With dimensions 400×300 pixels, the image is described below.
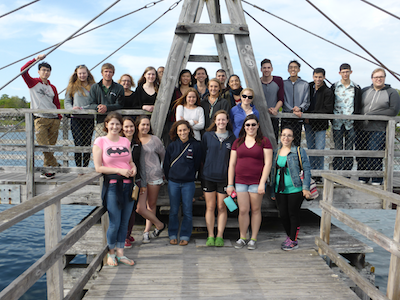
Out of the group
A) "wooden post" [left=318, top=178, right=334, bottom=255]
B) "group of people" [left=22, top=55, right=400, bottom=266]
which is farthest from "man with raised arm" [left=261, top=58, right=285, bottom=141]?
"wooden post" [left=318, top=178, right=334, bottom=255]

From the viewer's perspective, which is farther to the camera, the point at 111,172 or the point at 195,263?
the point at 195,263

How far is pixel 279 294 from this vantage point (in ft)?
10.3

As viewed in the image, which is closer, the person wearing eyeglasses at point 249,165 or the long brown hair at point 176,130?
the person wearing eyeglasses at point 249,165

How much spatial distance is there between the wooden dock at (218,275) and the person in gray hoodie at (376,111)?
6.92ft

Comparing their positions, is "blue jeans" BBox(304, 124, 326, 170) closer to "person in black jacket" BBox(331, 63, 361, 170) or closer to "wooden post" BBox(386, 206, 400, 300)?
"person in black jacket" BBox(331, 63, 361, 170)

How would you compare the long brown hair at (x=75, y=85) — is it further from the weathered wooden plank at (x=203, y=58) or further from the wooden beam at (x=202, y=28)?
the weathered wooden plank at (x=203, y=58)

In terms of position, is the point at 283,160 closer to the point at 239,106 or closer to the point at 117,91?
the point at 239,106

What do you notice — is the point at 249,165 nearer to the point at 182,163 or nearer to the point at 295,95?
the point at 182,163

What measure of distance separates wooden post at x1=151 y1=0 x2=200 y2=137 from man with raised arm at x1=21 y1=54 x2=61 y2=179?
1942 millimetres

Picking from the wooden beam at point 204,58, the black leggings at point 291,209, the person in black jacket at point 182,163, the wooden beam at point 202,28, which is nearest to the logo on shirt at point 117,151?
the person in black jacket at point 182,163

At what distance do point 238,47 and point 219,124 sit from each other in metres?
1.71

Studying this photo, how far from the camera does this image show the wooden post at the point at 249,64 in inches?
202

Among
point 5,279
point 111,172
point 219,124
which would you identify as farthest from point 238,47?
point 5,279

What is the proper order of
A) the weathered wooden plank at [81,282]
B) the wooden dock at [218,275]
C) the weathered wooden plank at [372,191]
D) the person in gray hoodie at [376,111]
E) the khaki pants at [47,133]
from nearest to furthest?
the weathered wooden plank at [372,191], the weathered wooden plank at [81,282], the wooden dock at [218,275], the person in gray hoodie at [376,111], the khaki pants at [47,133]
